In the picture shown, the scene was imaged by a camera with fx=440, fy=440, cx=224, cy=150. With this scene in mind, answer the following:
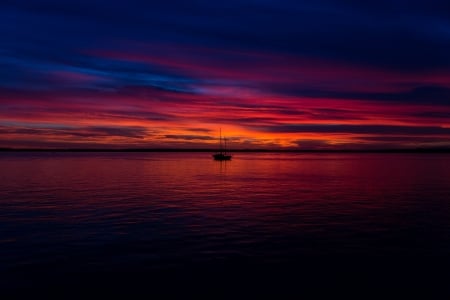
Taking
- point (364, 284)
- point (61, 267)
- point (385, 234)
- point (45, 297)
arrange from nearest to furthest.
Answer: point (45, 297)
point (364, 284)
point (61, 267)
point (385, 234)

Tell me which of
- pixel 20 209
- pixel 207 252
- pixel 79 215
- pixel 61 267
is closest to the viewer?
pixel 61 267

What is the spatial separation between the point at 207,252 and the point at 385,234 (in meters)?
11.7

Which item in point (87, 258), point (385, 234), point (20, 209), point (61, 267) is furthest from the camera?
point (20, 209)

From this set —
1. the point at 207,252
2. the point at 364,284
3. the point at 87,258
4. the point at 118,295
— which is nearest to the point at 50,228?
the point at 87,258

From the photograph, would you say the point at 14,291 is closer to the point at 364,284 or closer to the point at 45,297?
the point at 45,297

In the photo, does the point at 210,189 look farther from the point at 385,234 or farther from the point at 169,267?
the point at 169,267

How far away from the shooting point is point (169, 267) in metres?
19.1

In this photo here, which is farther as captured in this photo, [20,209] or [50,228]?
[20,209]

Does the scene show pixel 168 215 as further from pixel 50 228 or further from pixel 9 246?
pixel 9 246

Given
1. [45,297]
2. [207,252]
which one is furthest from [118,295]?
[207,252]

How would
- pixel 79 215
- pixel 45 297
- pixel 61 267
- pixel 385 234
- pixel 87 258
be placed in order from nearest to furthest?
1. pixel 45 297
2. pixel 61 267
3. pixel 87 258
4. pixel 385 234
5. pixel 79 215

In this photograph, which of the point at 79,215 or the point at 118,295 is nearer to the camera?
the point at 118,295

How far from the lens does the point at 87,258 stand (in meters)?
20.6

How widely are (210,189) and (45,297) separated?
42.8 m
